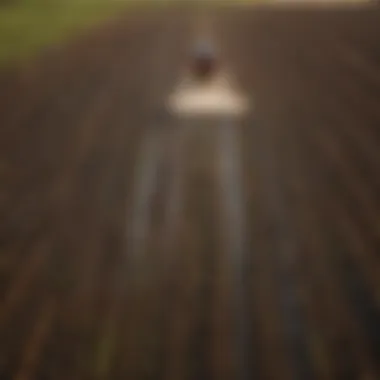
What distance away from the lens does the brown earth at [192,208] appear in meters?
0.65

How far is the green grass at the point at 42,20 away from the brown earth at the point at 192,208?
20 millimetres

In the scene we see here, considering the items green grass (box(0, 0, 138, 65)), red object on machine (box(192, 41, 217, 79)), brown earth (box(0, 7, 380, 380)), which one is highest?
green grass (box(0, 0, 138, 65))

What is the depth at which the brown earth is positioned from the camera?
646 mm

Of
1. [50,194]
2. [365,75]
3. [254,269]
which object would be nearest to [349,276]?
[254,269]

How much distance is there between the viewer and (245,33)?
0.74m

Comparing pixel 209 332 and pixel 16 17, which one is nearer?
pixel 209 332

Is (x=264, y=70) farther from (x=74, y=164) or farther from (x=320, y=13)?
(x=74, y=164)

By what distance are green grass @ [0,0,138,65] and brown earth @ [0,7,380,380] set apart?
0.06ft

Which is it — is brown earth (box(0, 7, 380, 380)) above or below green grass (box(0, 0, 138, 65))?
below

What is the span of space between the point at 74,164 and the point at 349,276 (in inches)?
12.1

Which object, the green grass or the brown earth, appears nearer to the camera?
the brown earth

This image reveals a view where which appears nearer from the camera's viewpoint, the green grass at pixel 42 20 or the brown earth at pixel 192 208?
the brown earth at pixel 192 208

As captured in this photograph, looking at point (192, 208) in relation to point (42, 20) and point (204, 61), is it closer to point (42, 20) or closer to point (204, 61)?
point (204, 61)

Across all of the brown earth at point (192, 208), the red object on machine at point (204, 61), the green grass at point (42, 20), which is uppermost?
the green grass at point (42, 20)
